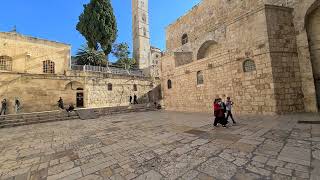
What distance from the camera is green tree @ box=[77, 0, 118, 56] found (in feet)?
81.4

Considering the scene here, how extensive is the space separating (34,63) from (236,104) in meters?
20.2

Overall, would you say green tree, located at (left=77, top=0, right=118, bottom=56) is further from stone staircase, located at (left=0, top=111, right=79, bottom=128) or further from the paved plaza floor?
the paved plaza floor

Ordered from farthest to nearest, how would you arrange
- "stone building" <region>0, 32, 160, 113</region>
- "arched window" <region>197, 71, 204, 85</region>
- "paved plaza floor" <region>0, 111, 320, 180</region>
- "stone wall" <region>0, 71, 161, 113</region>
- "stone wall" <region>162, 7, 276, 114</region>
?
"stone building" <region>0, 32, 160, 113</region> → "stone wall" <region>0, 71, 161, 113</region> → "arched window" <region>197, 71, 204, 85</region> → "stone wall" <region>162, 7, 276, 114</region> → "paved plaza floor" <region>0, 111, 320, 180</region>

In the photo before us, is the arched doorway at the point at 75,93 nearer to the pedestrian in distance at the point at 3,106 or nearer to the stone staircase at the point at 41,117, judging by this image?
the pedestrian in distance at the point at 3,106

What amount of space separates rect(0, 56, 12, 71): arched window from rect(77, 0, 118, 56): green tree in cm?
1089

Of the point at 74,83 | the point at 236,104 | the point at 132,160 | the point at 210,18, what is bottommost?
the point at 132,160

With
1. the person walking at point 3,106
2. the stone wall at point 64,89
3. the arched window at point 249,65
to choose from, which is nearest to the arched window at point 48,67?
the stone wall at point 64,89

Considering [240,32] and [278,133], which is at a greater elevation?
[240,32]

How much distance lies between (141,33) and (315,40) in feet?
126

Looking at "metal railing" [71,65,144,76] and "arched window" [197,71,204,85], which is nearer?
"arched window" [197,71,204,85]

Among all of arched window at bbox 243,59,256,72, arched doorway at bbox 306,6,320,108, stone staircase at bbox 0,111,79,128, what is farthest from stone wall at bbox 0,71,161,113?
arched doorway at bbox 306,6,320,108

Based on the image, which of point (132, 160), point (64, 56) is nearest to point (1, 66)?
point (64, 56)

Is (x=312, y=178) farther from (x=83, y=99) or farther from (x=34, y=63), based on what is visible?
(x=34, y=63)

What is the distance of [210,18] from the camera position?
1589cm
